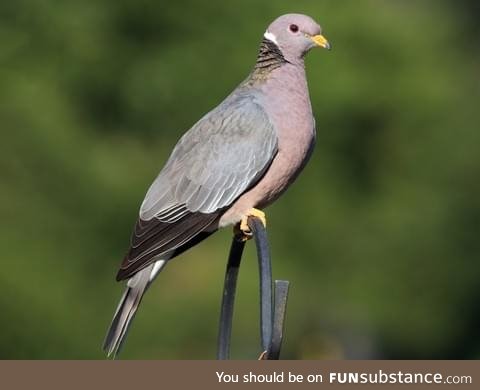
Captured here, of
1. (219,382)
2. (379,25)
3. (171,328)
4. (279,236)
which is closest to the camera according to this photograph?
(219,382)

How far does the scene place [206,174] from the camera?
4828mm

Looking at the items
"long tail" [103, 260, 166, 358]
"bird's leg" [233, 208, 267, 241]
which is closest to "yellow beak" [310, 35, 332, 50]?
"bird's leg" [233, 208, 267, 241]

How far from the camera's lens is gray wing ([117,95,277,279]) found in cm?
467

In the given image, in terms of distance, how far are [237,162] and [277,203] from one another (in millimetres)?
4406

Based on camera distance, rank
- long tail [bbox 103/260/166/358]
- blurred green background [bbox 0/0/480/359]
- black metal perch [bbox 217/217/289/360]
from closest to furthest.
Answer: black metal perch [bbox 217/217/289/360] < long tail [bbox 103/260/166/358] < blurred green background [bbox 0/0/480/359]

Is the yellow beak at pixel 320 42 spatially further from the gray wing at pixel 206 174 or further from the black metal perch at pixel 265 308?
the black metal perch at pixel 265 308

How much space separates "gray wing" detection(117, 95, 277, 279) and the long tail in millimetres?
102

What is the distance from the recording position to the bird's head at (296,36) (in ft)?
15.9

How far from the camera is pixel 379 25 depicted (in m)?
9.91

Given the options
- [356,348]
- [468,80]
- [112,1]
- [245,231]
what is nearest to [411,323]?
[356,348]

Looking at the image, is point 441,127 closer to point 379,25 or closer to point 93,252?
point 379,25

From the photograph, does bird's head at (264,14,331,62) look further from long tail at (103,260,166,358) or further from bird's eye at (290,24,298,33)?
long tail at (103,260,166,358)

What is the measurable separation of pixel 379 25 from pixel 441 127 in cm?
90

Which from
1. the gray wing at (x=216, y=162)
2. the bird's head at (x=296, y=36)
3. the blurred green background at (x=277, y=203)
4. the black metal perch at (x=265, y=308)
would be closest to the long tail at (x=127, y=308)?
the gray wing at (x=216, y=162)
